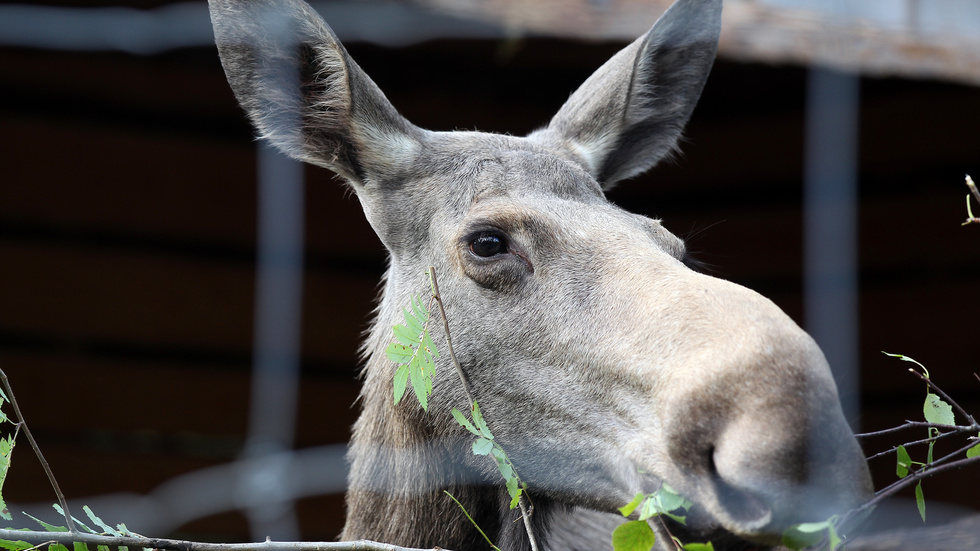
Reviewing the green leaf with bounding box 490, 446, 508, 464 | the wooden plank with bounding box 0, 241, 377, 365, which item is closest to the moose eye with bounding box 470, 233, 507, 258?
the green leaf with bounding box 490, 446, 508, 464

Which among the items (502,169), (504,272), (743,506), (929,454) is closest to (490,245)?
(504,272)

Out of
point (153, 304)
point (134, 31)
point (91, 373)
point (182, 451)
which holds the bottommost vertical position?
point (182, 451)

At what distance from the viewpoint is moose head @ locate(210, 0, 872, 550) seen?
1.90 m

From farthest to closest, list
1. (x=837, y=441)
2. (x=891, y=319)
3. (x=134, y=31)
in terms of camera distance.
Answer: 1. (x=891, y=319)
2. (x=134, y=31)
3. (x=837, y=441)

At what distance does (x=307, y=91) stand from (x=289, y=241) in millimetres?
3900

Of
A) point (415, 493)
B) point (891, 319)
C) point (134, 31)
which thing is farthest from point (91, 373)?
point (891, 319)

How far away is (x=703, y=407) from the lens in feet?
6.44

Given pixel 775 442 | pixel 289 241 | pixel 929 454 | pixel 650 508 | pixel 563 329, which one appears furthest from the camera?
pixel 289 241

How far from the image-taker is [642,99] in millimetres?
3701

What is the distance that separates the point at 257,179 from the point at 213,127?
1.66 ft

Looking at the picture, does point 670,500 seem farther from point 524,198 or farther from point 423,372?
point 524,198

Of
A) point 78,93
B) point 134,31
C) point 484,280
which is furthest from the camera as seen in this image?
point 78,93

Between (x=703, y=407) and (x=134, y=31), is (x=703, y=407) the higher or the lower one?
the lower one

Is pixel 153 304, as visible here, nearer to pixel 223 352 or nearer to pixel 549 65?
pixel 223 352
